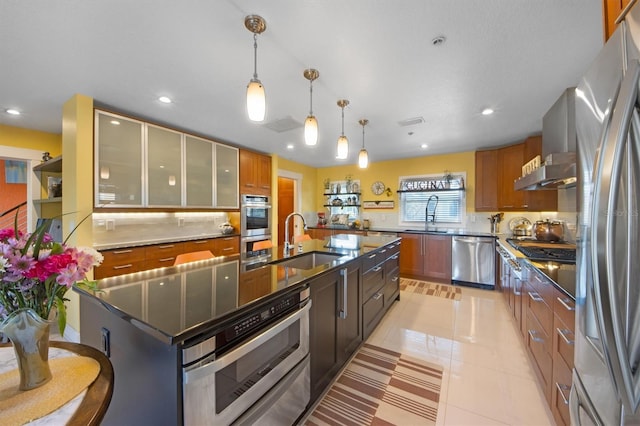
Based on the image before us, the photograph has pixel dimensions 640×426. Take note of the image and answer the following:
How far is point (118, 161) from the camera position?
278cm

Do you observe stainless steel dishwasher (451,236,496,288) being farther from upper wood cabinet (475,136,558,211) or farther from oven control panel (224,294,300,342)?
oven control panel (224,294,300,342)

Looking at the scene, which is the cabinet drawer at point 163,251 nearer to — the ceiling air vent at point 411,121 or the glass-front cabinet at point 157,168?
the glass-front cabinet at point 157,168

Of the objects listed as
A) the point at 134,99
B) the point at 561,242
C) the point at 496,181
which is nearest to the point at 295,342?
the point at 134,99

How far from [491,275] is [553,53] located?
323 centimetres

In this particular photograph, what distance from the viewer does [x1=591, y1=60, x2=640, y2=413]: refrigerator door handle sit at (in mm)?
591

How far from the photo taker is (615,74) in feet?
2.28

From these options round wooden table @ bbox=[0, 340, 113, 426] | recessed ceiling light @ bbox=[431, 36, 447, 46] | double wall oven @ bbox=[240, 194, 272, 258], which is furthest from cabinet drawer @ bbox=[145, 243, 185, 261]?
recessed ceiling light @ bbox=[431, 36, 447, 46]

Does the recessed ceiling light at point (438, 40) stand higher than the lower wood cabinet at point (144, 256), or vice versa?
the recessed ceiling light at point (438, 40)

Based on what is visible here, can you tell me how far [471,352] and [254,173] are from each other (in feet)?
13.2

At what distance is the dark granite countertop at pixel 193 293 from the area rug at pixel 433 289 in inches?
102

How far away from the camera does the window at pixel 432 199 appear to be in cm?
473

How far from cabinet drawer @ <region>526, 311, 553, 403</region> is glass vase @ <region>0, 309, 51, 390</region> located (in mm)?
2431

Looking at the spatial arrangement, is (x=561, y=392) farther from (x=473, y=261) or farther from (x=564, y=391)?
(x=473, y=261)

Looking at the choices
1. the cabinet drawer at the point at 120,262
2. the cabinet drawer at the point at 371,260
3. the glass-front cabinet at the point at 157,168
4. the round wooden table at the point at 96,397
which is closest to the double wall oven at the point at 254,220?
the glass-front cabinet at the point at 157,168
